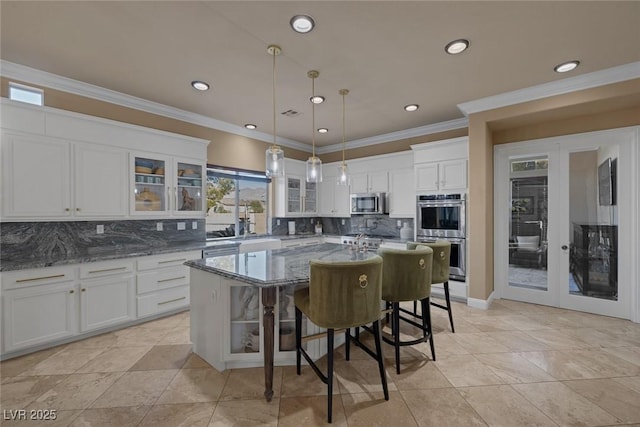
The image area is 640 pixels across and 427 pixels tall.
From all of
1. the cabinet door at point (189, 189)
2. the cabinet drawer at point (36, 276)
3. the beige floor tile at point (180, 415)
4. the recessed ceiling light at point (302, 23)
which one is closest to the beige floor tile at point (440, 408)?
the beige floor tile at point (180, 415)

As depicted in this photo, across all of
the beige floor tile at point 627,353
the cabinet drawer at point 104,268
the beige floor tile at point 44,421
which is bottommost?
the beige floor tile at point 44,421

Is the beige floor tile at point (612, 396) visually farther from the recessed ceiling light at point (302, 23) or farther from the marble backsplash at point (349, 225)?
the recessed ceiling light at point (302, 23)

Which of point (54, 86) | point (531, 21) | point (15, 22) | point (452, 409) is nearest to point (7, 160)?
point (54, 86)

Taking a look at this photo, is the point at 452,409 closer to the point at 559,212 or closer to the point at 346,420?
the point at 346,420

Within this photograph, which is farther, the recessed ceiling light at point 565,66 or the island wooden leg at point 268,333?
the recessed ceiling light at point 565,66

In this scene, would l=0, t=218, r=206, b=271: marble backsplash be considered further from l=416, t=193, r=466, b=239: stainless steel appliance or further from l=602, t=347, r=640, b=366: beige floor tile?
l=602, t=347, r=640, b=366: beige floor tile

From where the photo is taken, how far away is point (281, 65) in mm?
2775

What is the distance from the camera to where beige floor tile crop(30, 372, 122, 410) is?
6.50 ft

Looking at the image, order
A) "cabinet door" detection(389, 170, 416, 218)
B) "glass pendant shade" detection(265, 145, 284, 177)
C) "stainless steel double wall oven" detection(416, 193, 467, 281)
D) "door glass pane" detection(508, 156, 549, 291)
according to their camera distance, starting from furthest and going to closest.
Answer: "cabinet door" detection(389, 170, 416, 218), "stainless steel double wall oven" detection(416, 193, 467, 281), "door glass pane" detection(508, 156, 549, 291), "glass pendant shade" detection(265, 145, 284, 177)

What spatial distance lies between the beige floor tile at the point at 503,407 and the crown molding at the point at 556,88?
3.23 m

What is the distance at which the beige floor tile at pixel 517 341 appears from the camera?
2725mm

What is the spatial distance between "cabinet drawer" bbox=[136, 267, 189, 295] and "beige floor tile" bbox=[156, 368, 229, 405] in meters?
1.42

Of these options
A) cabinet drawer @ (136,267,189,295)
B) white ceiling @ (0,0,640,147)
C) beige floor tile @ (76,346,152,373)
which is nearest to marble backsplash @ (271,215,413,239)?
cabinet drawer @ (136,267,189,295)

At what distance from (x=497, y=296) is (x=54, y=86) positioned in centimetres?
642
